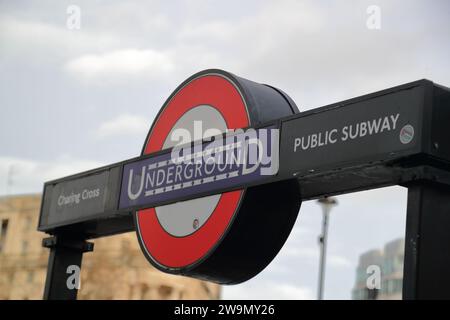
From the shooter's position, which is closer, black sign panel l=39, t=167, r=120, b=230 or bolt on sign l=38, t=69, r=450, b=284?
bolt on sign l=38, t=69, r=450, b=284

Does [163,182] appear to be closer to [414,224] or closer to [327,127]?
→ [327,127]

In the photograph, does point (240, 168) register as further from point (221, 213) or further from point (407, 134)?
point (407, 134)

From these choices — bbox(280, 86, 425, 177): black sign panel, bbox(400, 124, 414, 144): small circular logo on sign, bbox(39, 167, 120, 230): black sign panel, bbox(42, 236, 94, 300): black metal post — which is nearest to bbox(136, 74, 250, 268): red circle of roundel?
bbox(39, 167, 120, 230): black sign panel

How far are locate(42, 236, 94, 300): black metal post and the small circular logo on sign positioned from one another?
377 centimetres

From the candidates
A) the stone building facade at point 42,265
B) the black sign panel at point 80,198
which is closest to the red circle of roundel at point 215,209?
the black sign panel at point 80,198

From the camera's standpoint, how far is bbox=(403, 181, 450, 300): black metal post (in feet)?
14.9

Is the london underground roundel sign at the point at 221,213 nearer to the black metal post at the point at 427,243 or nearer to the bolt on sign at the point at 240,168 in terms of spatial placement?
the bolt on sign at the point at 240,168

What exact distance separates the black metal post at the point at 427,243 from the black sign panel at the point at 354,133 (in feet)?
0.85

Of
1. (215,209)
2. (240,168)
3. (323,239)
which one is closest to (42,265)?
(323,239)

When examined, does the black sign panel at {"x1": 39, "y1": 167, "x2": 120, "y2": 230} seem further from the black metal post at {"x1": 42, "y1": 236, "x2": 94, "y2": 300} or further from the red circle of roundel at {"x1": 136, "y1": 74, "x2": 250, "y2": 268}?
the red circle of roundel at {"x1": 136, "y1": 74, "x2": 250, "y2": 268}

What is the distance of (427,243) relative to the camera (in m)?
4.60

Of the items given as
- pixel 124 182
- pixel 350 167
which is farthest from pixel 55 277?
pixel 350 167

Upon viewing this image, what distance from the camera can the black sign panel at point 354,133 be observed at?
4.72m

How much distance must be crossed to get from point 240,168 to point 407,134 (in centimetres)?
141
